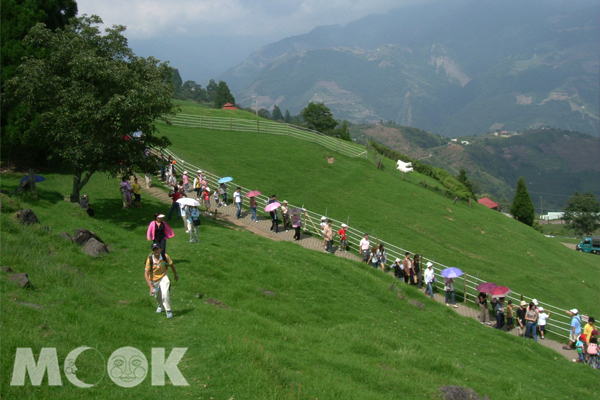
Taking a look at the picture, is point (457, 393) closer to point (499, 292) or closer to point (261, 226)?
point (499, 292)

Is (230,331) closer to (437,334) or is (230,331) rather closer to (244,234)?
(437,334)

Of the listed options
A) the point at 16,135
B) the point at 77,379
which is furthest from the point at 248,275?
the point at 16,135

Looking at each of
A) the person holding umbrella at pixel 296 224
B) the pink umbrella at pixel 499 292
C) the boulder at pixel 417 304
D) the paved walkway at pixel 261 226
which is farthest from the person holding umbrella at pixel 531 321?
the person holding umbrella at pixel 296 224

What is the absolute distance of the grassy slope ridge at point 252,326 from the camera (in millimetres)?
9141

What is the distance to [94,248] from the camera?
16.5 m

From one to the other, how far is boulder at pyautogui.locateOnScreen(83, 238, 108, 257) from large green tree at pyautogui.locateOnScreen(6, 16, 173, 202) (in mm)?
7303

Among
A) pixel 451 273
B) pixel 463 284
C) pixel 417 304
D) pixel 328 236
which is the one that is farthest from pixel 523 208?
pixel 417 304

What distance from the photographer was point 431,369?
40.8 feet

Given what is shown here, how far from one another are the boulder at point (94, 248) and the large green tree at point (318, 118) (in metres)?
73.4

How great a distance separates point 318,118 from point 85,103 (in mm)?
68992

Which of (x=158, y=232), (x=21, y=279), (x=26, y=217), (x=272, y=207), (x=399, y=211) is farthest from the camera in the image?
(x=399, y=211)

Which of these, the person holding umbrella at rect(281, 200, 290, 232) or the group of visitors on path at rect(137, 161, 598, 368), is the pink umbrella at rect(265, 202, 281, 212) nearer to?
the group of visitors on path at rect(137, 161, 598, 368)

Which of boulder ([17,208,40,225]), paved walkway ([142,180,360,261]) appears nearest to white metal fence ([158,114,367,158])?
paved walkway ([142,180,360,261])

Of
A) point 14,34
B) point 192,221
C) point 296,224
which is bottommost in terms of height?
point 192,221
